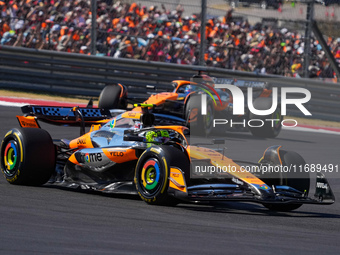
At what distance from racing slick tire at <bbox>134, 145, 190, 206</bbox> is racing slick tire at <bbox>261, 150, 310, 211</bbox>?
3.31 ft

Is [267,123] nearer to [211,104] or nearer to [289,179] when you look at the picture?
[211,104]

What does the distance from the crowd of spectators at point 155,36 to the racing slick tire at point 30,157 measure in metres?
8.81

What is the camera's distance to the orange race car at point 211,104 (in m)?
13.3

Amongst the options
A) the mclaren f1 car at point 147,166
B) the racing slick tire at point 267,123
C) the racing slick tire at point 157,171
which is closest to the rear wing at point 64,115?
the mclaren f1 car at point 147,166

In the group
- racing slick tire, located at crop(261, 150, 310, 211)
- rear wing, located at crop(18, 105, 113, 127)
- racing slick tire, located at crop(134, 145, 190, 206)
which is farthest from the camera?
rear wing, located at crop(18, 105, 113, 127)

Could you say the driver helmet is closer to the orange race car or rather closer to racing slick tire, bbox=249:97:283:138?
the orange race car

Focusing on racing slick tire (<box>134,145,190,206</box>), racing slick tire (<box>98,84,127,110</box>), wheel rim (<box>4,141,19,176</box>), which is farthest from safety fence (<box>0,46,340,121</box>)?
racing slick tire (<box>134,145,190,206</box>)

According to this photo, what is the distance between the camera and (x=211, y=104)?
1398 cm

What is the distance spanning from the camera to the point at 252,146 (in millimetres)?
13055

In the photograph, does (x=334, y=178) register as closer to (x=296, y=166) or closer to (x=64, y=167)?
(x=296, y=166)

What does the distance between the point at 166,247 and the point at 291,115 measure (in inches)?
535

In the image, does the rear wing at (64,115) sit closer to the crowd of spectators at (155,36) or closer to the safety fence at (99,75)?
the crowd of spectators at (155,36)

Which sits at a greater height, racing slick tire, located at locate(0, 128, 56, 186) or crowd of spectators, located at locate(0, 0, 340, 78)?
crowd of spectators, located at locate(0, 0, 340, 78)

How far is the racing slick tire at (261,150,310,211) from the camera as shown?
23.8 ft
